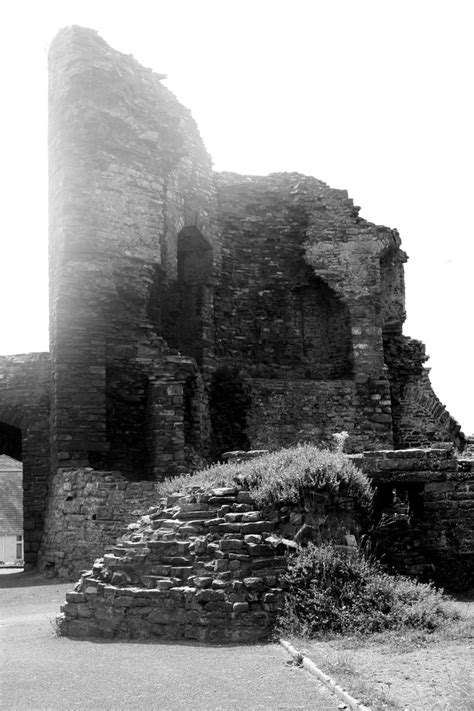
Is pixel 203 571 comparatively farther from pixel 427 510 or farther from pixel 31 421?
pixel 31 421

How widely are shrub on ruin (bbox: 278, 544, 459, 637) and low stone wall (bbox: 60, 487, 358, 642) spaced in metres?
0.19

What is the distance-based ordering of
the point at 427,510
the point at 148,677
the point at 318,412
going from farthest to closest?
the point at 318,412 → the point at 427,510 → the point at 148,677

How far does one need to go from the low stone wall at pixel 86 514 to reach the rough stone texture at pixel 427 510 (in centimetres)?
409

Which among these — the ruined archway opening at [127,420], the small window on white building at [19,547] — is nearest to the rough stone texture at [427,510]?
the ruined archway opening at [127,420]

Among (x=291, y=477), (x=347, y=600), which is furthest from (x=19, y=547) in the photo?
(x=347, y=600)

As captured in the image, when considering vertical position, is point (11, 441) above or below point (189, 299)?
below

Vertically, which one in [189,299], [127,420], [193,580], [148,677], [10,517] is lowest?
[10,517]

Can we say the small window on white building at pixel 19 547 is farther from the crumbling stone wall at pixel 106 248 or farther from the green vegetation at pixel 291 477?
the green vegetation at pixel 291 477

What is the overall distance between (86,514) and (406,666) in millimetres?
9021

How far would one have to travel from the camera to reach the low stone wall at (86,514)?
1412 cm

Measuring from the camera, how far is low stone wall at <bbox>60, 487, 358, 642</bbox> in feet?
27.3

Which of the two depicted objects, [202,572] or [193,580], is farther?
[202,572]

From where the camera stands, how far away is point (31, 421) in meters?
17.5

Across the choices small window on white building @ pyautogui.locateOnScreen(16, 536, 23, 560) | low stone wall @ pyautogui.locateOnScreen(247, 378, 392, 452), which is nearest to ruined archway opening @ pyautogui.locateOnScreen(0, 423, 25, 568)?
small window on white building @ pyautogui.locateOnScreen(16, 536, 23, 560)
